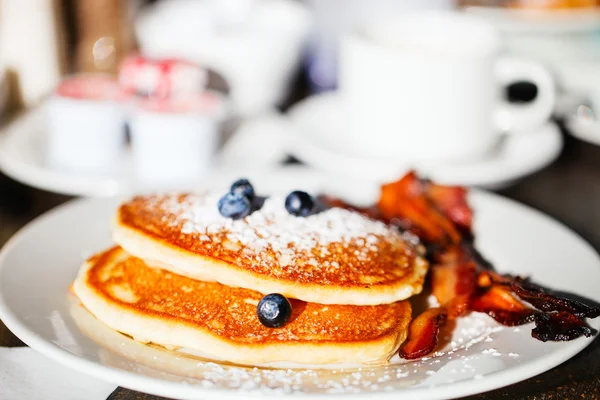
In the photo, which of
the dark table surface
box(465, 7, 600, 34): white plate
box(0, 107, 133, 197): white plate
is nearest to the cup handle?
the dark table surface

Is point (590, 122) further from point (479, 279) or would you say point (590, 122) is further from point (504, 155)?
point (479, 279)

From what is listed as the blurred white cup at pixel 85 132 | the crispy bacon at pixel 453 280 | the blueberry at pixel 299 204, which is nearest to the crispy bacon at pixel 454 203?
the crispy bacon at pixel 453 280

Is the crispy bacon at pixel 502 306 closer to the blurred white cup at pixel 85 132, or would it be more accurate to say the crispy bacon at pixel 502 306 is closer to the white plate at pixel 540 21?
the blurred white cup at pixel 85 132

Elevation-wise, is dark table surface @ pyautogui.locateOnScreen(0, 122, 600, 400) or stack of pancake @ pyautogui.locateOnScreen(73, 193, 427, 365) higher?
stack of pancake @ pyautogui.locateOnScreen(73, 193, 427, 365)

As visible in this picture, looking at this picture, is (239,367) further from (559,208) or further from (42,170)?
(559,208)

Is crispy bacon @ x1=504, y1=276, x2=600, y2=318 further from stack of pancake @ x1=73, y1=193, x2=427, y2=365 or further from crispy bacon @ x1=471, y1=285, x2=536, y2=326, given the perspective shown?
stack of pancake @ x1=73, y1=193, x2=427, y2=365

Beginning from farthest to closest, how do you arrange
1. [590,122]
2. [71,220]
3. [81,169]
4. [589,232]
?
[590,122], [81,169], [589,232], [71,220]

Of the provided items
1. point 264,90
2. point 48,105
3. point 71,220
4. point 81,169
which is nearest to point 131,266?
point 71,220
